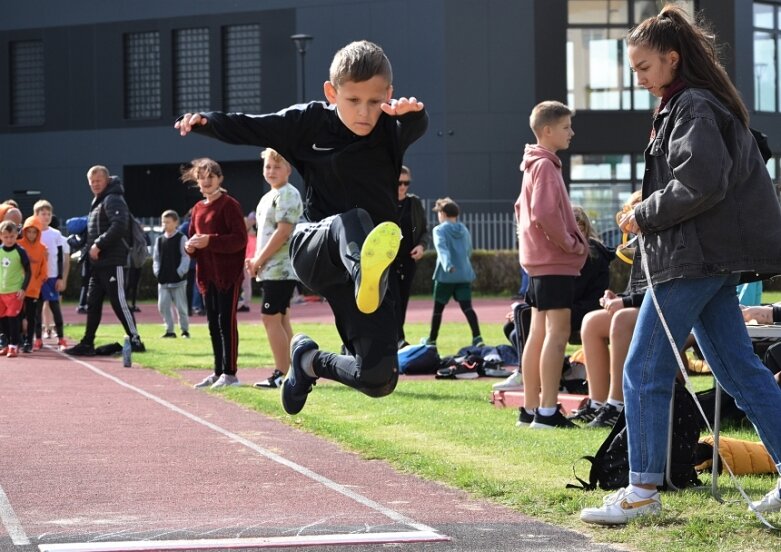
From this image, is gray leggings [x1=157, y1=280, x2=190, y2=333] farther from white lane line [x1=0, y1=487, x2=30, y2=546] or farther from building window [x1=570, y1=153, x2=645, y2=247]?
building window [x1=570, y1=153, x2=645, y2=247]

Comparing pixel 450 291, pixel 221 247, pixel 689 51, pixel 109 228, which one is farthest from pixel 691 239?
pixel 109 228

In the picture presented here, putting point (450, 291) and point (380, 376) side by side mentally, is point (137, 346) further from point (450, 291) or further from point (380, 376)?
point (380, 376)

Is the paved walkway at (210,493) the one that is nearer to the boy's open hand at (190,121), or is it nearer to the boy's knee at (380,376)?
the boy's knee at (380,376)

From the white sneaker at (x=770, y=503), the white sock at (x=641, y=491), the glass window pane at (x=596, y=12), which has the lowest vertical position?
the white sneaker at (x=770, y=503)

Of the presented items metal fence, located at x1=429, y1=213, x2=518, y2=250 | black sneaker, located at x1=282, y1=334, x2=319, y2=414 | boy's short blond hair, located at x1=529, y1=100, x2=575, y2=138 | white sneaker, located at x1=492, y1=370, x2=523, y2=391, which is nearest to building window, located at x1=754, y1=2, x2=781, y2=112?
metal fence, located at x1=429, y1=213, x2=518, y2=250

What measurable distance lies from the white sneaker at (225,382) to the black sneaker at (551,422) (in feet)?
12.4

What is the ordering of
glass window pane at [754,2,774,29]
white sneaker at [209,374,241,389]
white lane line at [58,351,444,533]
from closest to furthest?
1. white lane line at [58,351,444,533]
2. white sneaker at [209,374,241,389]
3. glass window pane at [754,2,774,29]

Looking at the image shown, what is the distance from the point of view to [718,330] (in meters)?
5.75

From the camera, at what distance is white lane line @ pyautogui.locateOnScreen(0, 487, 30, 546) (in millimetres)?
5367

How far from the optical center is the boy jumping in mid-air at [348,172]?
6055mm

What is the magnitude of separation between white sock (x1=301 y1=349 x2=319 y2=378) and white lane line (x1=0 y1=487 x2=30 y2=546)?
157 cm

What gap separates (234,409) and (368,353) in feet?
14.0

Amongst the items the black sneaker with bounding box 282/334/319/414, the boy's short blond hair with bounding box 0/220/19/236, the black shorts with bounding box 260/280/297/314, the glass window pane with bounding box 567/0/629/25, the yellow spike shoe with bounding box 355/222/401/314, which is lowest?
the black sneaker with bounding box 282/334/319/414

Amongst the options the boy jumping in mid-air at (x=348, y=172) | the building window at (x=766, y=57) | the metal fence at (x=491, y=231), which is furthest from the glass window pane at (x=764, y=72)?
the boy jumping in mid-air at (x=348, y=172)
